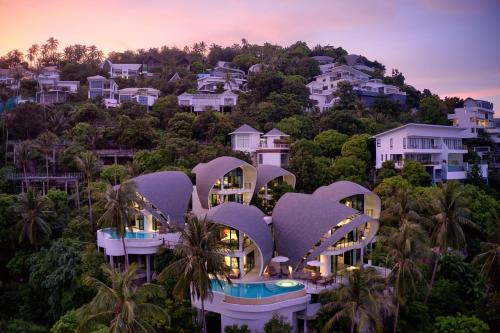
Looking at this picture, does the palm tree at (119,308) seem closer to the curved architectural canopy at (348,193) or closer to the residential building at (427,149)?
the curved architectural canopy at (348,193)

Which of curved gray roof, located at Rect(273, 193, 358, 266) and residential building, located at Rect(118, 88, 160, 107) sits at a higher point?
residential building, located at Rect(118, 88, 160, 107)

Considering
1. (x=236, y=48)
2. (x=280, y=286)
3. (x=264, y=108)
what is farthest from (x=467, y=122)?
(x=236, y=48)

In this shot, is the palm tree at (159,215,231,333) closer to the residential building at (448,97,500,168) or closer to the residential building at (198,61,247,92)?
the residential building at (448,97,500,168)

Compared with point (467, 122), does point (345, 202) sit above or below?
below

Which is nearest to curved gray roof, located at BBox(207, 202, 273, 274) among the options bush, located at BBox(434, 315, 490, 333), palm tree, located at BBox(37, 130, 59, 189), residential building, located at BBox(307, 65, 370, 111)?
bush, located at BBox(434, 315, 490, 333)

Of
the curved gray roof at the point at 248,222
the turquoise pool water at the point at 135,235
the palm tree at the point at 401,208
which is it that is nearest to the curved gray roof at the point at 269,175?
the curved gray roof at the point at 248,222

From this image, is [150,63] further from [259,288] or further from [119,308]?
[119,308]

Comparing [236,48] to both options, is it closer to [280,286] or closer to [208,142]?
[208,142]

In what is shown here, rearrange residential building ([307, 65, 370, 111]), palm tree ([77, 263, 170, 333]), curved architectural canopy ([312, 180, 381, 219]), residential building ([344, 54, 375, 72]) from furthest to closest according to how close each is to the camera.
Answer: residential building ([344, 54, 375, 72])
residential building ([307, 65, 370, 111])
curved architectural canopy ([312, 180, 381, 219])
palm tree ([77, 263, 170, 333])
